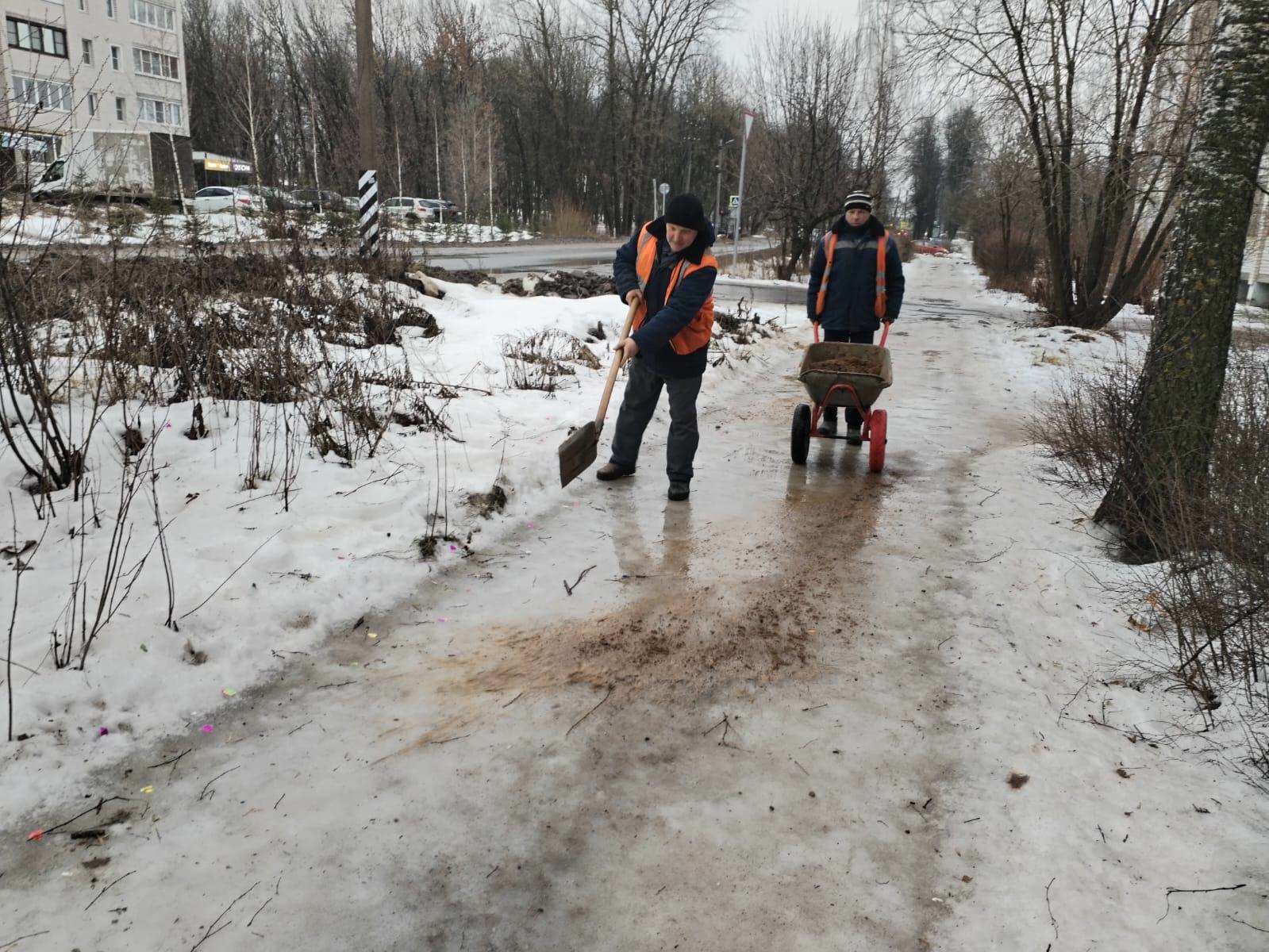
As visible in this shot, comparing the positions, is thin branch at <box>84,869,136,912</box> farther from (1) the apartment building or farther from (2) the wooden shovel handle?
(1) the apartment building

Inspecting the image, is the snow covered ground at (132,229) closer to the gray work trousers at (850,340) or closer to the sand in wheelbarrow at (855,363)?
the sand in wheelbarrow at (855,363)

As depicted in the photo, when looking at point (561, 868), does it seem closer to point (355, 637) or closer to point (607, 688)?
point (607, 688)

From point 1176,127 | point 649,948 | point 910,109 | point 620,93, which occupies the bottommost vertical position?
point 649,948

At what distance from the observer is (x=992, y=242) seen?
3450 cm

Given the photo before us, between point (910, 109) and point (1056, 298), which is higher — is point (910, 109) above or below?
above

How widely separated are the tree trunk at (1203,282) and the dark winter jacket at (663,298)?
7.79ft

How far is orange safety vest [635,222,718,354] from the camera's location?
5105mm

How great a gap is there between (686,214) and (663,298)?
1.83 feet

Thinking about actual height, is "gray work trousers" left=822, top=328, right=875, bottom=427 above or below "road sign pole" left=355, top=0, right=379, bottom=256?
below

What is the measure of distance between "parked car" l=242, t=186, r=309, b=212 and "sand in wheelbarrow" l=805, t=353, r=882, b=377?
712cm

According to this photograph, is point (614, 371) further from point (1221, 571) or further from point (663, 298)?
point (1221, 571)

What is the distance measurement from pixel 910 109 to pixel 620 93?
27.2 meters

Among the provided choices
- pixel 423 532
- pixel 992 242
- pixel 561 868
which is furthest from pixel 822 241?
pixel 992 242

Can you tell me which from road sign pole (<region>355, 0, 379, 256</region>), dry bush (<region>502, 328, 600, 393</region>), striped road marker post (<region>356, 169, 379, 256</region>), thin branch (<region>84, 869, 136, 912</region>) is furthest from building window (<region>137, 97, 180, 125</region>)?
thin branch (<region>84, 869, 136, 912</region>)
